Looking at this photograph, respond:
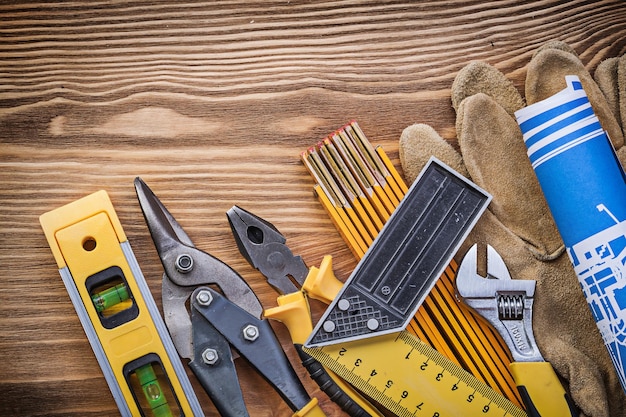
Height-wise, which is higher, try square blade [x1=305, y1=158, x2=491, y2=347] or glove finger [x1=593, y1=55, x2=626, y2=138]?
glove finger [x1=593, y1=55, x2=626, y2=138]

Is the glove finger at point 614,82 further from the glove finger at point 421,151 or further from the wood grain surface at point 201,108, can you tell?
the glove finger at point 421,151

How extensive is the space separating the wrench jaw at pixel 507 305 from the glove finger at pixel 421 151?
206mm

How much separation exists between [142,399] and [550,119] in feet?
2.91

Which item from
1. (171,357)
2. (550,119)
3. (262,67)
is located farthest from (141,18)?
(550,119)

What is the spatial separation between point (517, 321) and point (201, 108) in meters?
0.71

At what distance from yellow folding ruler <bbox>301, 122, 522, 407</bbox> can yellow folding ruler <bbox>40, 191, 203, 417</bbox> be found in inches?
14.7

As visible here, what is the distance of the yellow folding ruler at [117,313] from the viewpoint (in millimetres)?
1042

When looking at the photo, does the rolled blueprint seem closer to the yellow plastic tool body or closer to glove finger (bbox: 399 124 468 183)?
glove finger (bbox: 399 124 468 183)

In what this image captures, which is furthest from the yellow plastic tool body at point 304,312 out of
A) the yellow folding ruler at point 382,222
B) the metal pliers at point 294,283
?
the yellow folding ruler at point 382,222

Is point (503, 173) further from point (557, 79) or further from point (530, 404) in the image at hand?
point (530, 404)

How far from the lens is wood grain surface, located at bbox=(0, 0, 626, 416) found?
1108mm

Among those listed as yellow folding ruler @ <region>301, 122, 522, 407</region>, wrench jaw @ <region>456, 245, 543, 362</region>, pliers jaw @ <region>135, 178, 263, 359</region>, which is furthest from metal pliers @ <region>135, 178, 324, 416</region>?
wrench jaw @ <region>456, 245, 543, 362</region>

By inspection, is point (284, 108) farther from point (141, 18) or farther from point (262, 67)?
point (141, 18)

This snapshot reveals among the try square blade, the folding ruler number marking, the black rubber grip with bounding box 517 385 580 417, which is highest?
the try square blade
